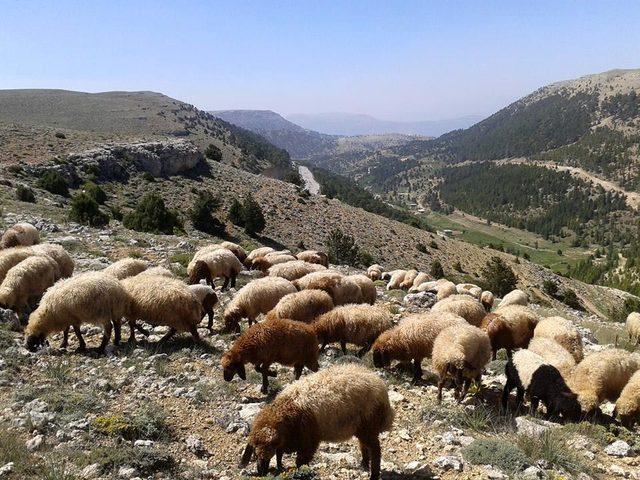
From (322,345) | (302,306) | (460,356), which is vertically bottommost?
(322,345)

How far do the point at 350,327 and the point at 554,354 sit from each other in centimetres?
510

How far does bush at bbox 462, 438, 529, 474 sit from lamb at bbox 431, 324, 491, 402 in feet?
6.76

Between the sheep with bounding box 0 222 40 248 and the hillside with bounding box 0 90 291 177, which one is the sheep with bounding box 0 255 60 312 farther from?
the hillside with bounding box 0 90 291 177

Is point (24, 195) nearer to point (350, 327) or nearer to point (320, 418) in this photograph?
point (350, 327)

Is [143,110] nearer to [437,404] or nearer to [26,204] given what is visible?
[26,204]

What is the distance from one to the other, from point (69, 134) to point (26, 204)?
151 feet

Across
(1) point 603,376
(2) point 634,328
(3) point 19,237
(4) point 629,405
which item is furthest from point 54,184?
(4) point 629,405

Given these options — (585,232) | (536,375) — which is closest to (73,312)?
(536,375)

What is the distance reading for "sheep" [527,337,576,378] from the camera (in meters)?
10.5

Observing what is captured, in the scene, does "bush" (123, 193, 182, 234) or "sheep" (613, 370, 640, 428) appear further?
"bush" (123, 193, 182, 234)

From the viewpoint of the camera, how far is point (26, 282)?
12836 mm

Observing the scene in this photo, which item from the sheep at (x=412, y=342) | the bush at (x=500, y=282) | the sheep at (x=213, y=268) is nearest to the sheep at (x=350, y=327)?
the sheep at (x=412, y=342)

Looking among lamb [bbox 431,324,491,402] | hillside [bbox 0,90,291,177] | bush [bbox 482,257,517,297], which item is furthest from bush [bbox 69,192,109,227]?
bush [bbox 482,257,517,297]

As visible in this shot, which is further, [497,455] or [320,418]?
[497,455]
